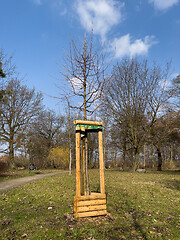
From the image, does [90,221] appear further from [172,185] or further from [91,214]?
[172,185]

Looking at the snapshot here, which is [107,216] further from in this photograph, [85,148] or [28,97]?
[28,97]

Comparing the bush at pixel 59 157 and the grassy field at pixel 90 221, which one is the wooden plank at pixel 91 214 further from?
the bush at pixel 59 157

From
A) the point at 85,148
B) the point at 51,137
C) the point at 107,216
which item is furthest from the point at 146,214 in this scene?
the point at 51,137

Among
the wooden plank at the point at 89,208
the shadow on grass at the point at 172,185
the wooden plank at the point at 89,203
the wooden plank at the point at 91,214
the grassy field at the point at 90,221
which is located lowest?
the shadow on grass at the point at 172,185

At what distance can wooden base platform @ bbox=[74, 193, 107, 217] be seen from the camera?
4570 mm

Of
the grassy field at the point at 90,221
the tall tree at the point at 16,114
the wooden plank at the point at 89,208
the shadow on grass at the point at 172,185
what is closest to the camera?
the grassy field at the point at 90,221

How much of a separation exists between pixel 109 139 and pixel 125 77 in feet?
32.6

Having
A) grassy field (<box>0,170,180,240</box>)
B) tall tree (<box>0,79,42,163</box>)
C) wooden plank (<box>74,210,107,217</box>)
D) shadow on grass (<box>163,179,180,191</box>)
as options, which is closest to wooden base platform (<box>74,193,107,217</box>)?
wooden plank (<box>74,210,107,217</box>)

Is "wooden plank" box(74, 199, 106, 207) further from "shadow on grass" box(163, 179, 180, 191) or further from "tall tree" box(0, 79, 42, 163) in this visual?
"tall tree" box(0, 79, 42, 163)

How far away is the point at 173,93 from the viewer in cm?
1958

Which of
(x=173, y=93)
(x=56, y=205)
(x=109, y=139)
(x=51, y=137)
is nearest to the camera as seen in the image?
(x=56, y=205)

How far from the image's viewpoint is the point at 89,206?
4.67m

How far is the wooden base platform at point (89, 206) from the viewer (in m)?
4.57

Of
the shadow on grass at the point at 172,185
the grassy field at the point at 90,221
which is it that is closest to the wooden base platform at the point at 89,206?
the grassy field at the point at 90,221
